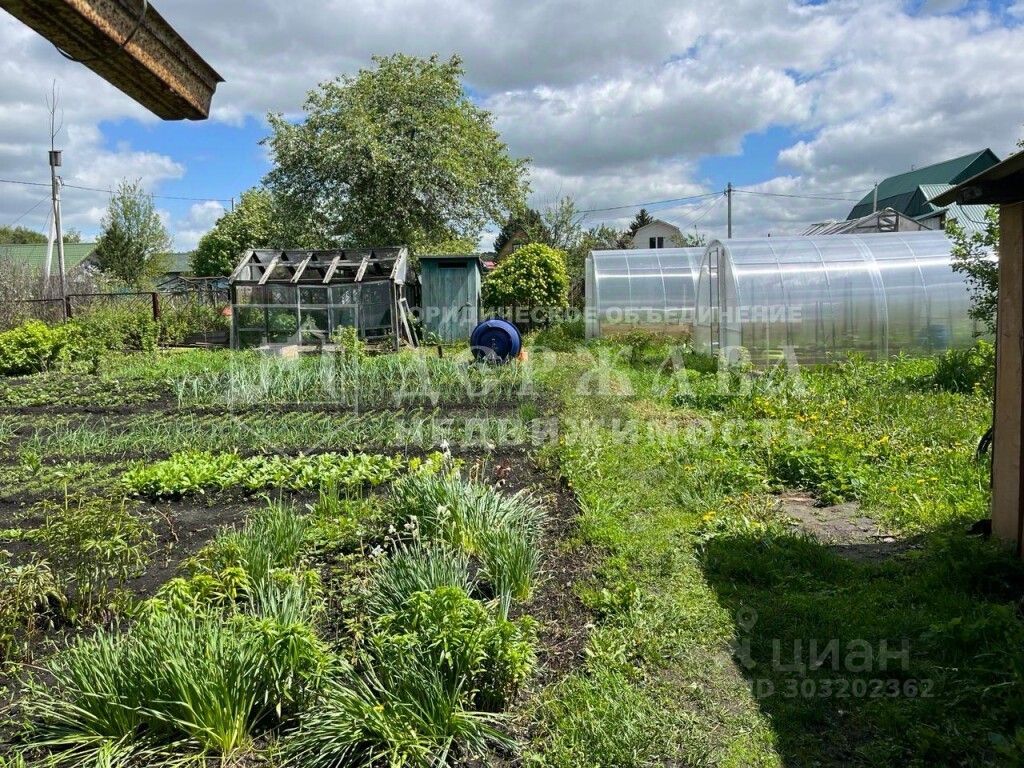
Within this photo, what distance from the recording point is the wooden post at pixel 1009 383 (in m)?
4.28

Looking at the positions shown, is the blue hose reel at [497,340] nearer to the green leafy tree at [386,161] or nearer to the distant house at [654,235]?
the green leafy tree at [386,161]

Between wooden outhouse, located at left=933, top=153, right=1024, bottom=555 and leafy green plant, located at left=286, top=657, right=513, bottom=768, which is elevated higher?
wooden outhouse, located at left=933, top=153, right=1024, bottom=555

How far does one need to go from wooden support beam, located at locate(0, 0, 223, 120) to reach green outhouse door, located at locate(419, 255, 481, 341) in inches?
701

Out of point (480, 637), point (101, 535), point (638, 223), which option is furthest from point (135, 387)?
point (638, 223)

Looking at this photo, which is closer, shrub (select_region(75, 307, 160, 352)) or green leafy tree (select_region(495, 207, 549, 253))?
shrub (select_region(75, 307, 160, 352))

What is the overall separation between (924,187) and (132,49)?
4073 cm

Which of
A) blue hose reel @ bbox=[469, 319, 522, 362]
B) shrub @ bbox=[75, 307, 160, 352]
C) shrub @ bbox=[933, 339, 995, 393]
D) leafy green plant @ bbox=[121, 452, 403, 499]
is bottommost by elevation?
leafy green plant @ bbox=[121, 452, 403, 499]

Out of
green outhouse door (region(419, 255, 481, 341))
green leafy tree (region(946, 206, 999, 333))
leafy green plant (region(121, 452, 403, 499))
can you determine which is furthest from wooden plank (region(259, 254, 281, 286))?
green leafy tree (region(946, 206, 999, 333))

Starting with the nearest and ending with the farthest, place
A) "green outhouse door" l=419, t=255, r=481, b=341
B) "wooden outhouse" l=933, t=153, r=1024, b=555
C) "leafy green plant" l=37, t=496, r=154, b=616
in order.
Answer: "leafy green plant" l=37, t=496, r=154, b=616
"wooden outhouse" l=933, t=153, r=1024, b=555
"green outhouse door" l=419, t=255, r=481, b=341

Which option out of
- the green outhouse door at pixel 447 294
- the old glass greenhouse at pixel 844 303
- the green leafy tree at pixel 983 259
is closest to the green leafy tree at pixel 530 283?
the green outhouse door at pixel 447 294

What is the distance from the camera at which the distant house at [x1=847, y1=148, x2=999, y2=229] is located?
34.4 metres

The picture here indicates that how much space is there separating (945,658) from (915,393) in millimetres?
6936

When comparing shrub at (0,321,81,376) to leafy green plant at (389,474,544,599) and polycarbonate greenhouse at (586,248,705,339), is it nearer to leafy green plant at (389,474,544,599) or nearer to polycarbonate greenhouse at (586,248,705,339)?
polycarbonate greenhouse at (586,248,705,339)

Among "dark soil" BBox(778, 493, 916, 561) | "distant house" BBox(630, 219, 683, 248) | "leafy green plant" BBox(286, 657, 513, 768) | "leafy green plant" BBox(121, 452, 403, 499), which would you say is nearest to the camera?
"leafy green plant" BBox(286, 657, 513, 768)
